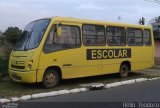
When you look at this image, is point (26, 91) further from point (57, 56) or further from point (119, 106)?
point (119, 106)

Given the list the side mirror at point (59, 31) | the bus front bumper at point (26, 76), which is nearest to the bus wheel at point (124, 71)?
the side mirror at point (59, 31)

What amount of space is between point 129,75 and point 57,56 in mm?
5789

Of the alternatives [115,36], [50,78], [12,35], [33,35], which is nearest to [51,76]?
[50,78]

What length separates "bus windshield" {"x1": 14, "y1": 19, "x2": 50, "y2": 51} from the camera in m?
14.5

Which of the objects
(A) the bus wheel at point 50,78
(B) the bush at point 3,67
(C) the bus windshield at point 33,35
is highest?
(C) the bus windshield at point 33,35

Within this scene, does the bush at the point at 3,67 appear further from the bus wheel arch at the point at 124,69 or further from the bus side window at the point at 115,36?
the bus wheel arch at the point at 124,69

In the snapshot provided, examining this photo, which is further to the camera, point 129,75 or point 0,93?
point 129,75

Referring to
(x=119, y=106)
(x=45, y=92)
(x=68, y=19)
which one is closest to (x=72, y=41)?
(x=68, y=19)

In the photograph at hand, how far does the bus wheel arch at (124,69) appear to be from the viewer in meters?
18.3

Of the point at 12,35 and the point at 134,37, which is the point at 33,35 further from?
the point at 134,37

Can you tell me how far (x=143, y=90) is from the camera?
14688 millimetres

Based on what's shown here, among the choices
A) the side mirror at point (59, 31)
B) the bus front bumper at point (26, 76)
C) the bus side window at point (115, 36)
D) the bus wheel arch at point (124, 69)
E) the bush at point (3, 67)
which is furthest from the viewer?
the bus wheel arch at point (124, 69)

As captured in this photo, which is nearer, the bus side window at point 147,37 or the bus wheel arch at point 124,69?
the bus wheel arch at point 124,69

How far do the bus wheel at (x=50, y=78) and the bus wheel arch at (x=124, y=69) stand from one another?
13.8 ft
